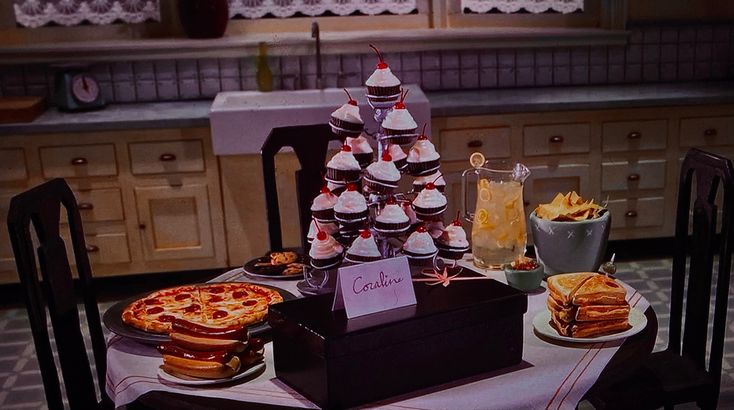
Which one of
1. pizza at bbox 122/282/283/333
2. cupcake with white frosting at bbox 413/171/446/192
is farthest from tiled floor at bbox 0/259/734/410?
cupcake with white frosting at bbox 413/171/446/192

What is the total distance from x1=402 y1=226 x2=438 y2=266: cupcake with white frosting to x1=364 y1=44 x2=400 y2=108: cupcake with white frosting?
0.91 feet

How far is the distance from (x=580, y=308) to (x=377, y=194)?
0.45 meters

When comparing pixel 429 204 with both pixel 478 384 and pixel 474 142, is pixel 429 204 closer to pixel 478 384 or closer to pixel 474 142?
pixel 478 384

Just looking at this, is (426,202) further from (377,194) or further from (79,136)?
(79,136)

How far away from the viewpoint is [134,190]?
12.9 feet

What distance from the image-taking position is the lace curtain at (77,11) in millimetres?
4297

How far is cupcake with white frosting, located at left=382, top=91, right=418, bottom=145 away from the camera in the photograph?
1.79 m

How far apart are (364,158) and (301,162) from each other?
2.72 feet

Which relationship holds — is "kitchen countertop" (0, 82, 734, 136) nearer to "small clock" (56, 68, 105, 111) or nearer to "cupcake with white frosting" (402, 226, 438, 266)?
"small clock" (56, 68, 105, 111)

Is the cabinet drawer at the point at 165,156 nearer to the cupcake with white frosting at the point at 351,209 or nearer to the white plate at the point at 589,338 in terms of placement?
the cupcake with white frosting at the point at 351,209

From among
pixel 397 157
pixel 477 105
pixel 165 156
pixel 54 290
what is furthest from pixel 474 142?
pixel 54 290

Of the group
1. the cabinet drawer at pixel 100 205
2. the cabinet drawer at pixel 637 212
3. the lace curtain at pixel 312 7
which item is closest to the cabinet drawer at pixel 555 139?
the cabinet drawer at pixel 637 212

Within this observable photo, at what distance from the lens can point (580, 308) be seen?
169 centimetres

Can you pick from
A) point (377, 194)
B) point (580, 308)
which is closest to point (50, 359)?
point (377, 194)
